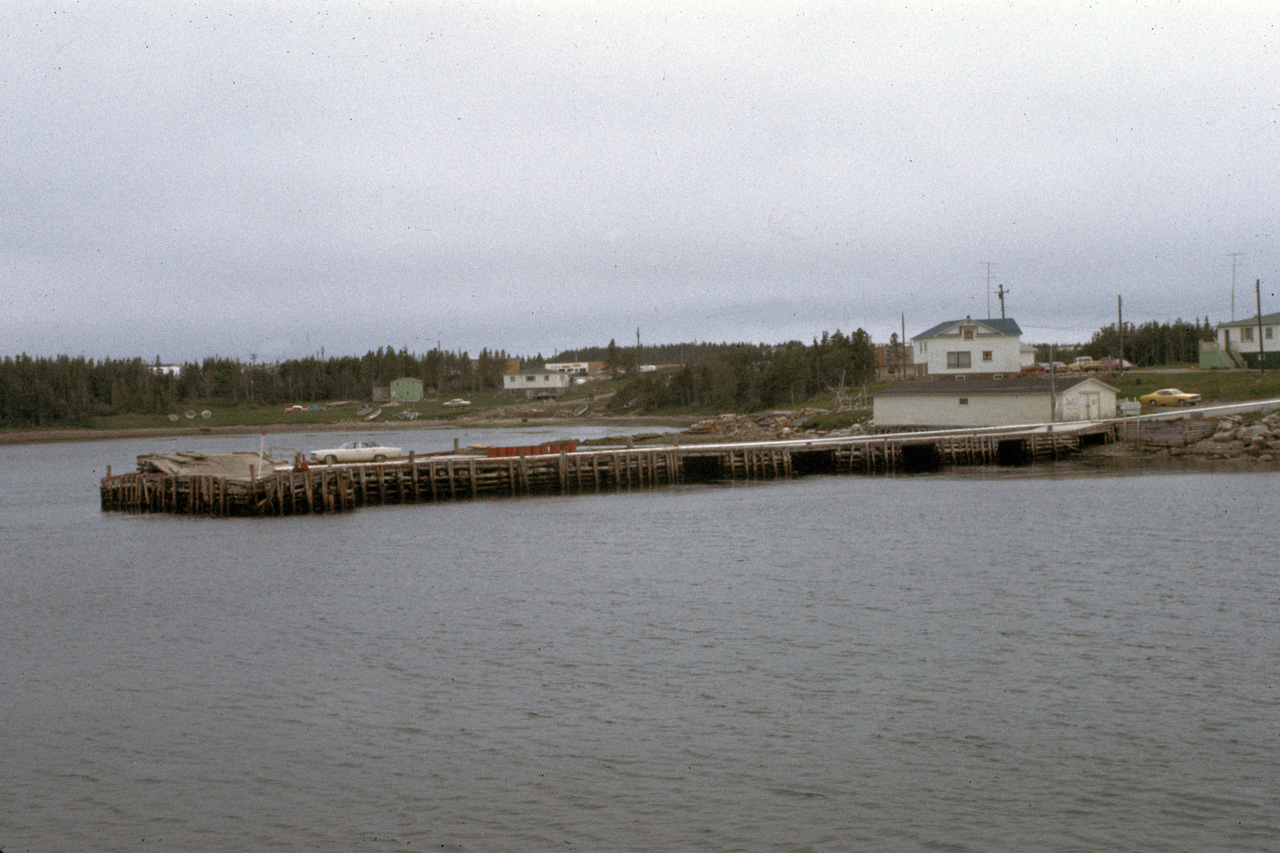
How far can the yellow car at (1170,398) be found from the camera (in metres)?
79.6

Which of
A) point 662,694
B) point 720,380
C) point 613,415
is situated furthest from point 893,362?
point 662,694

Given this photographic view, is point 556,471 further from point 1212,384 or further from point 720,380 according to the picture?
point 720,380

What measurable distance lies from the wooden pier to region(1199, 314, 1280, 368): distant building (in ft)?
89.6

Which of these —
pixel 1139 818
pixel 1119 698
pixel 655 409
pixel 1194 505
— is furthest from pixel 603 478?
pixel 655 409

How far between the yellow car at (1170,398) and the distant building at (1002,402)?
3953mm

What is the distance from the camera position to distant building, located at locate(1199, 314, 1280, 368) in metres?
89.1

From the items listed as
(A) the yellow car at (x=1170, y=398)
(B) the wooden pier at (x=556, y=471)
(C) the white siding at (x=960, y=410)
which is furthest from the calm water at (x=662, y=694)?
(A) the yellow car at (x=1170, y=398)

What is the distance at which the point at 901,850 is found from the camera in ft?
45.8

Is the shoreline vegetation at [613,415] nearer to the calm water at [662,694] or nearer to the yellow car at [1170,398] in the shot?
the yellow car at [1170,398]

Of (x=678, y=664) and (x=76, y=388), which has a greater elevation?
(x=76, y=388)

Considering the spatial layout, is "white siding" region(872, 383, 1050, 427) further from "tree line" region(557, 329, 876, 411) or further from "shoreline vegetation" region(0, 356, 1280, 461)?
"tree line" region(557, 329, 876, 411)

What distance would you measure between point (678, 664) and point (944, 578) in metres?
12.0

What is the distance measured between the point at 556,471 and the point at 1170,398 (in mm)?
48944

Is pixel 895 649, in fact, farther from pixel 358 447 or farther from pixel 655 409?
pixel 655 409
